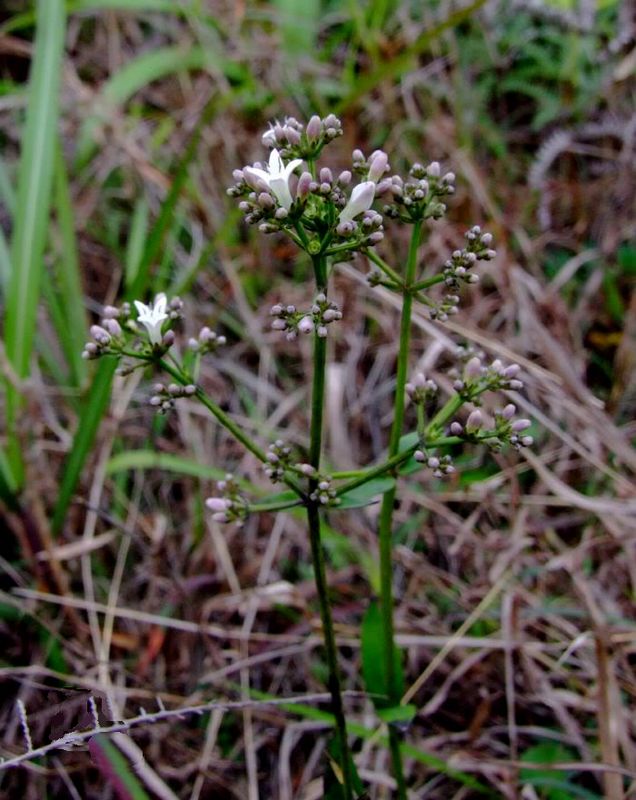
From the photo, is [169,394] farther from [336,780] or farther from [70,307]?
[70,307]

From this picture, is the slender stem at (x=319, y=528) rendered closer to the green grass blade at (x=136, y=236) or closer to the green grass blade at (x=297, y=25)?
the green grass blade at (x=136, y=236)

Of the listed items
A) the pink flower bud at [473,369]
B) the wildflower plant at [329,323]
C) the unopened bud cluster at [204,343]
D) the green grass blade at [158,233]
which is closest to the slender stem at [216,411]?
the wildflower plant at [329,323]

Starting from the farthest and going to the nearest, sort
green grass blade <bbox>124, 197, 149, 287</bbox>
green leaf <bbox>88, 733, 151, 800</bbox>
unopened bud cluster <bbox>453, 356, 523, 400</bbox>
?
1. green grass blade <bbox>124, 197, 149, 287</bbox>
2. green leaf <bbox>88, 733, 151, 800</bbox>
3. unopened bud cluster <bbox>453, 356, 523, 400</bbox>

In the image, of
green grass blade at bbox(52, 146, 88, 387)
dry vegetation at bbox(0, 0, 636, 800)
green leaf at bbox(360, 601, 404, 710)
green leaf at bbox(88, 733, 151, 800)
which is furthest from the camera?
green grass blade at bbox(52, 146, 88, 387)

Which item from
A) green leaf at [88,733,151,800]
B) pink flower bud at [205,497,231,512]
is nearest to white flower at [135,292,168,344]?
pink flower bud at [205,497,231,512]

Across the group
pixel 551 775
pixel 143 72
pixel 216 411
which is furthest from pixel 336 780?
pixel 143 72

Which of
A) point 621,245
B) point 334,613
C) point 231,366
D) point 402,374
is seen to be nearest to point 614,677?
point 334,613

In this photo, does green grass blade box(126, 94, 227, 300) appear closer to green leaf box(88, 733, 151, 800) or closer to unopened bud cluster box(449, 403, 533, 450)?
green leaf box(88, 733, 151, 800)

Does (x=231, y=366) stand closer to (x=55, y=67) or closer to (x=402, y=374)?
(x=55, y=67)
